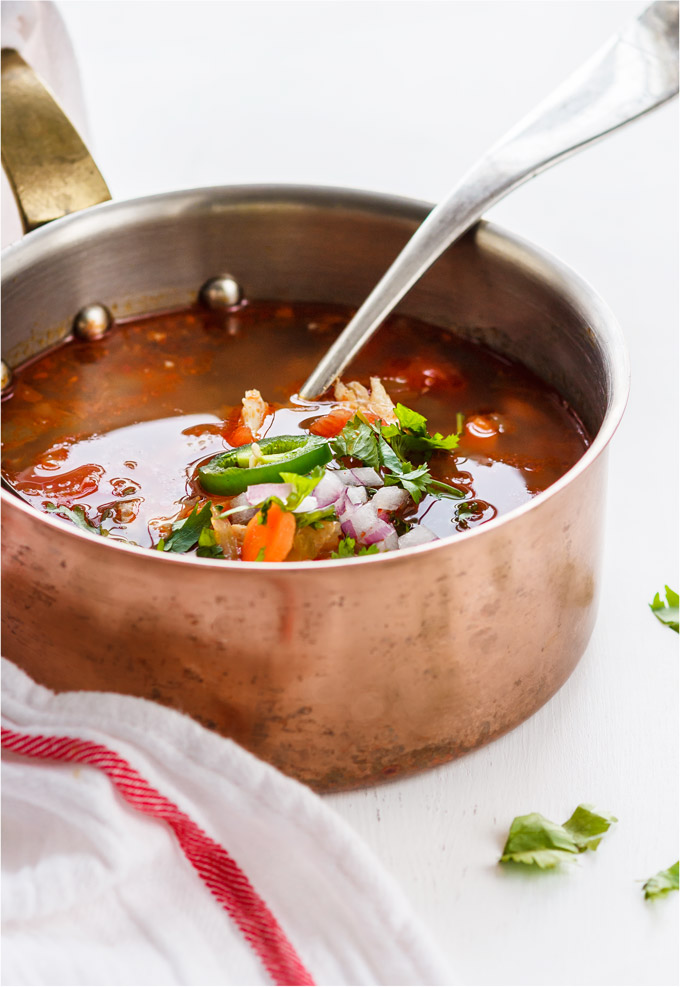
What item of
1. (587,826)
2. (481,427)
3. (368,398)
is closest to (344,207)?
(368,398)

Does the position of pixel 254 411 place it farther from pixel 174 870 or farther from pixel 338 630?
pixel 174 870

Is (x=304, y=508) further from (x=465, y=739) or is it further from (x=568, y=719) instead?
(x=568, y=719)

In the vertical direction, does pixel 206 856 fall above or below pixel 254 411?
below

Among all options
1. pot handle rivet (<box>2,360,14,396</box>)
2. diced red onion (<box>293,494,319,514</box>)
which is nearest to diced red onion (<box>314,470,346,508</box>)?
diced red onion (<box>293,494,319,514</box>)

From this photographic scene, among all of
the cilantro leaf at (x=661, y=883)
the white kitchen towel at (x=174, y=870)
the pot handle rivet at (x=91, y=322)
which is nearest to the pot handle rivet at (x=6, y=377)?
the pot handle rivet at (x=91, y=322)

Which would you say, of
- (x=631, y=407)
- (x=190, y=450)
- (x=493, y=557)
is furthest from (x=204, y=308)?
(x=493, y=557)

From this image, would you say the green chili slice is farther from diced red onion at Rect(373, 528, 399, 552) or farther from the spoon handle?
the spoon handle
